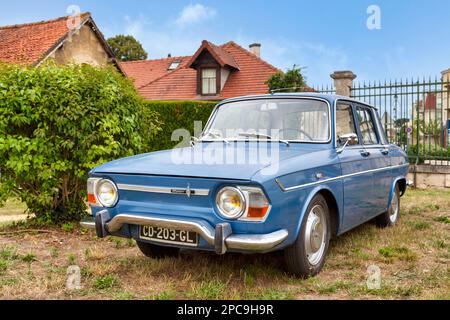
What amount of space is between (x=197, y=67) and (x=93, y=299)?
68.9ft

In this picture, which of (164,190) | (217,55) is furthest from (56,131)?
(217,55)

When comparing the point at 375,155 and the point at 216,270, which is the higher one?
the point at 375,155

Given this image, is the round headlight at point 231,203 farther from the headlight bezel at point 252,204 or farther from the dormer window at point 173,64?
the dormer window at point 173,64

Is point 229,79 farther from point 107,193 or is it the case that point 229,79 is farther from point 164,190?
point 164,190

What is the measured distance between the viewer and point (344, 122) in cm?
505

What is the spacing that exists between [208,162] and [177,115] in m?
10.8

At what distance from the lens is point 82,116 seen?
5945mm

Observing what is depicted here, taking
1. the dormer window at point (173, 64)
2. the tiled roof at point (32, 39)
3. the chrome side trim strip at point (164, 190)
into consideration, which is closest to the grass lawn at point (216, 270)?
the chrome side trim strip at point (164, 190)

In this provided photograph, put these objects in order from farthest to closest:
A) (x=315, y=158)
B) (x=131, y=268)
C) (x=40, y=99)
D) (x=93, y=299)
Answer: (x=40, y=99)
(x=131, y=268)
(x=315, y=158)
(x=93, y=299)

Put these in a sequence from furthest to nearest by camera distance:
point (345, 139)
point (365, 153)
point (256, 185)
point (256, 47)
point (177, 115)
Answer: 1. point (256, 47)
2. point (177, 115)
3. point (365, 153)
4. point (345, 139)
5. point (256, 185)

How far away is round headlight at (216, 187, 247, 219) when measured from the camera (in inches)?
132

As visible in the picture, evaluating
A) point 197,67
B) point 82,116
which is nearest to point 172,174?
point 82,116

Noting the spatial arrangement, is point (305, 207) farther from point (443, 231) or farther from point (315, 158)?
point (443, 231)
